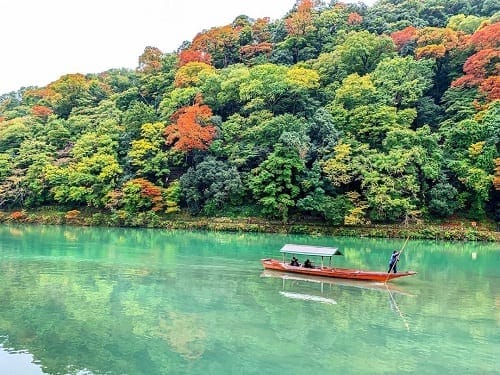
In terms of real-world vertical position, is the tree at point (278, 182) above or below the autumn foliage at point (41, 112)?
below

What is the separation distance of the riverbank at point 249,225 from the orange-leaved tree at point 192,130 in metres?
6.40

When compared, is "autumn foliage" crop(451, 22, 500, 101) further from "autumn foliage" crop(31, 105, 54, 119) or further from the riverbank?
"autumn foliage" crop(31, 105, 54, 119)

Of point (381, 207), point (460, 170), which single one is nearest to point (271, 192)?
point (381, 207)

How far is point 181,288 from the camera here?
1692cm

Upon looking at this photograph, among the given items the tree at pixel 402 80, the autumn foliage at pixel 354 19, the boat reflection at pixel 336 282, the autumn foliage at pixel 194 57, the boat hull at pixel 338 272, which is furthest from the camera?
the autumn foliage at pixel 354 19

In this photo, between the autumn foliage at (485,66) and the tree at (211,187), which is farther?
the tree at (211,187)

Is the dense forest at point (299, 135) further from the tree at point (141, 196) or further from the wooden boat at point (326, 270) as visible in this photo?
the wooden boat at point (326, 270)

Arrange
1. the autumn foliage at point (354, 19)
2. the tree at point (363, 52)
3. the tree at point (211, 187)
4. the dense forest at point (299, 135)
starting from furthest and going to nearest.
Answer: the autumn foliage at point (354, 19)
the tree at point (363, 52)
the tree at point (211, 187)
the dense forest at point (299, 135)

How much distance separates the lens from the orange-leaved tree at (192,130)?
131 ft

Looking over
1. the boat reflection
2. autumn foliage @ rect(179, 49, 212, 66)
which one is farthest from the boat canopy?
autumn foliage @ rect(179, 49, 212, 66)

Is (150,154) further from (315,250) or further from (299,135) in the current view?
(315,250)

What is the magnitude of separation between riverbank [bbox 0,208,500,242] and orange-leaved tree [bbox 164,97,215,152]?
6.40 m

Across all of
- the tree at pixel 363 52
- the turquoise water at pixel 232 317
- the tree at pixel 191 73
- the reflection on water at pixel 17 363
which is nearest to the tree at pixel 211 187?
the tree at pixel 191 73

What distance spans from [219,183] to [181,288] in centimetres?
2111
